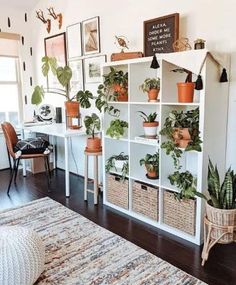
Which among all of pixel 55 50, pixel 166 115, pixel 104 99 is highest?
pixel 55 50

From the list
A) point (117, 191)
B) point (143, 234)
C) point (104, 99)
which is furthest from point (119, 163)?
point (143, 234)

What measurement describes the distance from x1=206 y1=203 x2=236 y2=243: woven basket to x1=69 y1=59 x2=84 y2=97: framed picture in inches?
100

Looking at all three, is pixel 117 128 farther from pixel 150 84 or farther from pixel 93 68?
pixel 93 68

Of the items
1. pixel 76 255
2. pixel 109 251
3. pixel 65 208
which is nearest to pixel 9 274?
pixel 76 255

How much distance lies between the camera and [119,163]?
301 centimetres

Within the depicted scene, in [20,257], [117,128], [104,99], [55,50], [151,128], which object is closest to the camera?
[20,257]

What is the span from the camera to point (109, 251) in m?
2.23

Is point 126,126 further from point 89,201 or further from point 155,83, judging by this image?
point 89,201

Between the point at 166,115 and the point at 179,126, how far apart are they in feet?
0.68

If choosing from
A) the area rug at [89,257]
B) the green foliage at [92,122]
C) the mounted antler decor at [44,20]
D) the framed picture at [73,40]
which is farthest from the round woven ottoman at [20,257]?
the mounted antler decor at [44,20]

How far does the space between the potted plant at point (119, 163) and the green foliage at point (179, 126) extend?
611 millimetres

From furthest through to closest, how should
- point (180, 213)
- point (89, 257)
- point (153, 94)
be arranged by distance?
point (153, 94) < point (180, 213) < point (89, 257)

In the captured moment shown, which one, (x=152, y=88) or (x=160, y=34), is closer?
(x=152, y=88)

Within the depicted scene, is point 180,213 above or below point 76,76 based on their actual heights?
below
